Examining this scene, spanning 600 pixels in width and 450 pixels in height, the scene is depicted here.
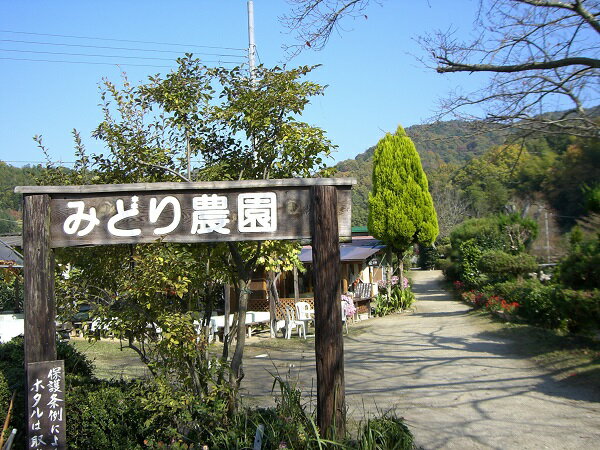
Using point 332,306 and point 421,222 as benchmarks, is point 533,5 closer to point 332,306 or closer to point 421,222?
point 332,306

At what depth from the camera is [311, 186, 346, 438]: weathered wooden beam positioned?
4.93m

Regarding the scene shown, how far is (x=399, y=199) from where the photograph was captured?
72.8ft

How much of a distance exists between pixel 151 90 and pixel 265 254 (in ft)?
6.69

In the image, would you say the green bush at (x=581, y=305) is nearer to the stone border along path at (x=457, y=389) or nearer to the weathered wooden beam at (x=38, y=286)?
the stone border along path at (x=457, y=389)

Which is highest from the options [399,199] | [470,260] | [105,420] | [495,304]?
[399,199]

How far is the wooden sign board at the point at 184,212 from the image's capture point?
17.1 ft

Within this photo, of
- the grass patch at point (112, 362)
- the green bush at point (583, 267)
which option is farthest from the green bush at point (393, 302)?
the green bush at point (583, 267)

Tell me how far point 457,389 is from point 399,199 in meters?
13.3

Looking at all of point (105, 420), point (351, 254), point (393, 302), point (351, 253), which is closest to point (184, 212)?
point (105, 420)

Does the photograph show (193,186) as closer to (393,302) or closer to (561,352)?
(561,352)

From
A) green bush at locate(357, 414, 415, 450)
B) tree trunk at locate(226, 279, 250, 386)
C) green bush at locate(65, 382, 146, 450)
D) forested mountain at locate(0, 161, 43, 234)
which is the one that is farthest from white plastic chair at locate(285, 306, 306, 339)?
forested mountain at locate(0, 161, 43, 234)

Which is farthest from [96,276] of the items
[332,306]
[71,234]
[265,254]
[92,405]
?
[332,306]

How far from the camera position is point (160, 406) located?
5.27 m

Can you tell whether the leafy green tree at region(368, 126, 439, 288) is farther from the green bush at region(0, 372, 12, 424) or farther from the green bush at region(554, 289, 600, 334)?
the green bush at region(0, 372, 12, 424)
